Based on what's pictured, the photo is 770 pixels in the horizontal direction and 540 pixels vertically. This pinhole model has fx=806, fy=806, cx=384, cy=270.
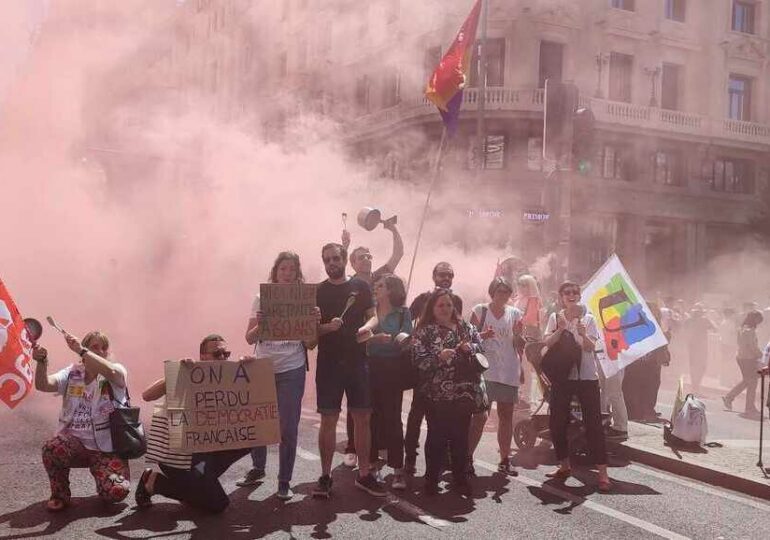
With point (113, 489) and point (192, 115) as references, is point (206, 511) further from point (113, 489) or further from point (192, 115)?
point (192, 115)

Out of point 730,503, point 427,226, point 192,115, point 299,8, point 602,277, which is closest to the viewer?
point 730,503

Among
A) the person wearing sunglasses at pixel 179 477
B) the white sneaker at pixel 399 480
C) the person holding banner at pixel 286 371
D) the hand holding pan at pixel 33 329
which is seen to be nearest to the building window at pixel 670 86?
the white sneaker at pixel 399 480

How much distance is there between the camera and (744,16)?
27484 mm

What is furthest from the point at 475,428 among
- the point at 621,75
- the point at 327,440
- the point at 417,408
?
the point at 621,75

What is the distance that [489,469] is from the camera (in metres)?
6.10

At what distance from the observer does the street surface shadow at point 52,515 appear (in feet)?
13.8

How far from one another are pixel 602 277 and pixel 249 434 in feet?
11.9

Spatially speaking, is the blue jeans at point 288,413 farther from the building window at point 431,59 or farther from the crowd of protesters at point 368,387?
the building window at point 431,59

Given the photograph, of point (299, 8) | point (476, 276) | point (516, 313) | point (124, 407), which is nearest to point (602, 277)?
point (516, 313)

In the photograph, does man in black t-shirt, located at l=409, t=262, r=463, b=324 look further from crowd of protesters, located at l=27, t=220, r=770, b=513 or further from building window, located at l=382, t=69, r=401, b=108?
building window, located at l=382, t=69, r=401, b=108

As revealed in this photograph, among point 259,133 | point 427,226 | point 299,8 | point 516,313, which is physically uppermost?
point 299,8

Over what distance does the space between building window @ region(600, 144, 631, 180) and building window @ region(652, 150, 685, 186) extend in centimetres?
111

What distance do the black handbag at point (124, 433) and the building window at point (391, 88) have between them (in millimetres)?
18805

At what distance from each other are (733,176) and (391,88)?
41.3 ft
